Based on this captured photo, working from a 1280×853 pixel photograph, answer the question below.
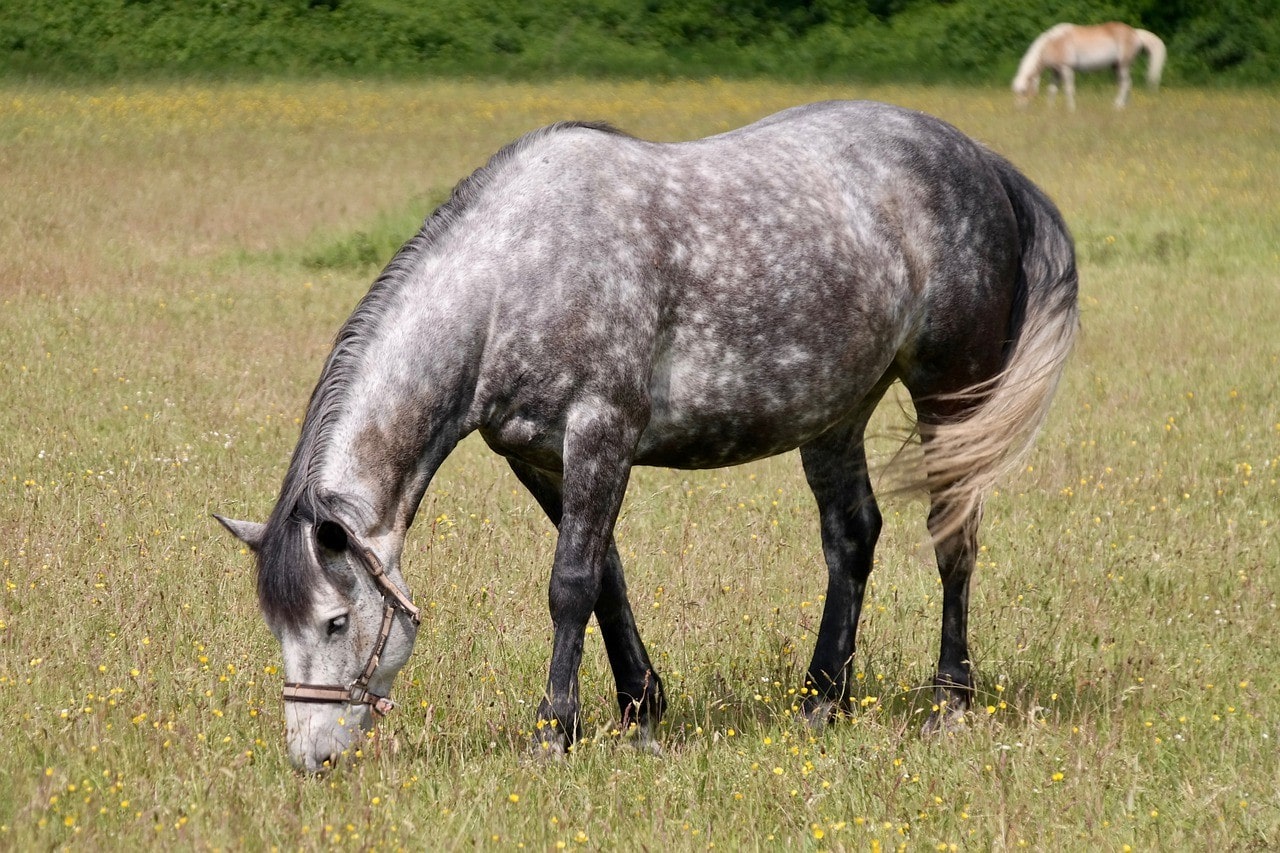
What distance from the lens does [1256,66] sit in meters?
34.3

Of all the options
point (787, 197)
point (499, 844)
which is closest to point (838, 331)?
point (787, 197)

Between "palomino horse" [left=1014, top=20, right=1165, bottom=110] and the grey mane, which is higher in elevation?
the grey mane

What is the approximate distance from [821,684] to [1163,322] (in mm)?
8278

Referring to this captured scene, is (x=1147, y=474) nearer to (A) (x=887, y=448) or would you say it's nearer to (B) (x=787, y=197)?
(A) (x=887, y=448)

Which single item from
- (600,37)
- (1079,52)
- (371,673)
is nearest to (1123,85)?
(1079,52)

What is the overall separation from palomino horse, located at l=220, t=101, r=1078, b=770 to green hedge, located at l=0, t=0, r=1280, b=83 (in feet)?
94.3

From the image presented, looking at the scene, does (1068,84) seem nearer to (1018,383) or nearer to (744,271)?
(1018,383)

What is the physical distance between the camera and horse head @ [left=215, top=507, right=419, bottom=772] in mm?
4074

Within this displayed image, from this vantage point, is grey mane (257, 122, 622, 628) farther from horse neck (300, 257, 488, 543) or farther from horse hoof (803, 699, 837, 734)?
horse hoof (803, 699, 837, 734)

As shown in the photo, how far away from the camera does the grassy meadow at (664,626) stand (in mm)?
4203

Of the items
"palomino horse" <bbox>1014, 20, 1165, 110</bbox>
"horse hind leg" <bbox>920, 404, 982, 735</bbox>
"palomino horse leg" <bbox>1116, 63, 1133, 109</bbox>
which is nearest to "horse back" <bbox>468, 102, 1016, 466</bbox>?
"horse hind leg" <bbox>920, 404, 982, 735</bbox>

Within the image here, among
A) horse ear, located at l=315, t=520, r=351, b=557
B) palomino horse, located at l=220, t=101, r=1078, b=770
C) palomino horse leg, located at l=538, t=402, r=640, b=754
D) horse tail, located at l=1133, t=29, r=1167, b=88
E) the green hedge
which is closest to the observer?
horse ear, located at l=315, t=520, r=351, b=557

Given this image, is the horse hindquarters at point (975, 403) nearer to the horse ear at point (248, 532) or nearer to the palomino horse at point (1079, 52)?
the horse ear at point (248, 532)

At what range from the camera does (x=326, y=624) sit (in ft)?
13.6
